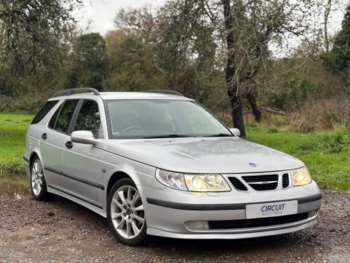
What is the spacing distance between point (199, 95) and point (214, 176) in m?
19.3

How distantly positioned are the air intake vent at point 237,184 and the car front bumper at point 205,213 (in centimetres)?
7

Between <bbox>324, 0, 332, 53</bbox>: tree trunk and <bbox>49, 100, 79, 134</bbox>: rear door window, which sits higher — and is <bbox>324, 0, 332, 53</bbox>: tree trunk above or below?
above

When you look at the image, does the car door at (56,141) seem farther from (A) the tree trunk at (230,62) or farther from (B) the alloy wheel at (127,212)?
(A) the tree trunk at (230,62)

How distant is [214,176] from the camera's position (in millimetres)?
4633

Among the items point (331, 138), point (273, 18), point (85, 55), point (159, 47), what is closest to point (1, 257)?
point (273, 18)

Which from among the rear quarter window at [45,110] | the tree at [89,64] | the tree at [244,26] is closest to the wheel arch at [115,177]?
the rear quarter window at [45,110]

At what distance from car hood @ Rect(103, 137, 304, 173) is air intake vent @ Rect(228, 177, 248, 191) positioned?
3.0 inches

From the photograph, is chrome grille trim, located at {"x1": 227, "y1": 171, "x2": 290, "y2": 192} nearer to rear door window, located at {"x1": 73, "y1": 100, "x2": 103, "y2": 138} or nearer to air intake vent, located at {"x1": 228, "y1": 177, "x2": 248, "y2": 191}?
air intake vent, located at {"x1": 228, "y1": 177, "x2": 248, "y2": 191}

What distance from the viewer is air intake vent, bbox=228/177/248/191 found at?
15.3 feet

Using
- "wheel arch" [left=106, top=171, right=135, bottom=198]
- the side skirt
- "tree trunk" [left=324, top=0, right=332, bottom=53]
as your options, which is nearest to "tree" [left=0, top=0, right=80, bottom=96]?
"tree trunk" [left=324, top=0, right=332, bottom=53]

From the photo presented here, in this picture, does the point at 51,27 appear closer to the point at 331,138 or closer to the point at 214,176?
the point at 331,138

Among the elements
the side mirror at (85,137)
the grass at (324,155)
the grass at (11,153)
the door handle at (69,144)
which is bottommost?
the grass at (324,155)

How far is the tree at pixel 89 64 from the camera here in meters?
42.8

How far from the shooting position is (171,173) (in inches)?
185
